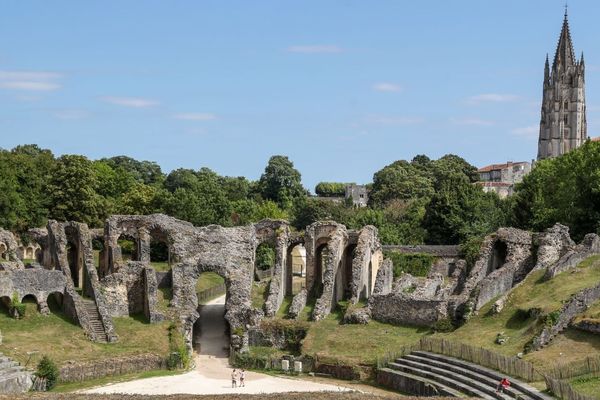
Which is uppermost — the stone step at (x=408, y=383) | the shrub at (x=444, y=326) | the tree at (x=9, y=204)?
the tree at (x=9, y=204)

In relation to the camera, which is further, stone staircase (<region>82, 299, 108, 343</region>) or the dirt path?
stone staircase (<region>82, 299, 108, 343</region>)

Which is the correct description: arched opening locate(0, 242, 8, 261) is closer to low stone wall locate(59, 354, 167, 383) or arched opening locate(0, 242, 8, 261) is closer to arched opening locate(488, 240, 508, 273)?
low stone wall locate(59, 354, 167, 383)

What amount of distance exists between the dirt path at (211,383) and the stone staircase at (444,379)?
2.97 metres

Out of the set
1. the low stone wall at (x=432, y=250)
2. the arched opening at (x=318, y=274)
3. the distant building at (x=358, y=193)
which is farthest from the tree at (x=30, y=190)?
the distant building at (x=358, y=193)

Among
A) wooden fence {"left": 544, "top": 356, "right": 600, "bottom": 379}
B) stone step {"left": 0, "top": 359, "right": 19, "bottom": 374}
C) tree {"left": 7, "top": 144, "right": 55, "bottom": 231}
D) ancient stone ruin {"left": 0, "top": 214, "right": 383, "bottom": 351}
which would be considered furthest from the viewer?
tree {"left": 7, "top": 144, "right": 55, "bottom": 231}

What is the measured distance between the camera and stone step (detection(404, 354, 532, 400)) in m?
38.3

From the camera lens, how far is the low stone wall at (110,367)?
45562mm

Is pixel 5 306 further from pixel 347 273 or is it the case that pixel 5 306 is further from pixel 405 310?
pixel 405 310

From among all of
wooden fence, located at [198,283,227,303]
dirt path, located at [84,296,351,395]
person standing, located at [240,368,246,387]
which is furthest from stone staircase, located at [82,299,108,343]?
wooden fence, located at [198,283,227,303]

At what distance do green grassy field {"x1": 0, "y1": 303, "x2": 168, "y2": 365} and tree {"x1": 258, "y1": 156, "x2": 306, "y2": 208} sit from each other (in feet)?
302

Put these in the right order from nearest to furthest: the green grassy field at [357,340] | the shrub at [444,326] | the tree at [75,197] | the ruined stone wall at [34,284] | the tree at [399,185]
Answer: the green grassy field at [357,340] → the shrub at [444,326] → the ruined stone wall at [34,284] → the tree at [75,197] → the tree at [399,185]

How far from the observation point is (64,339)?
4956cm

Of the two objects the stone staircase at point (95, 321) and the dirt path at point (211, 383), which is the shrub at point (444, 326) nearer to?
the dirt path at point (211, 383)

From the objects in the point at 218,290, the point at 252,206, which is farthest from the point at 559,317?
the point at 252,206
